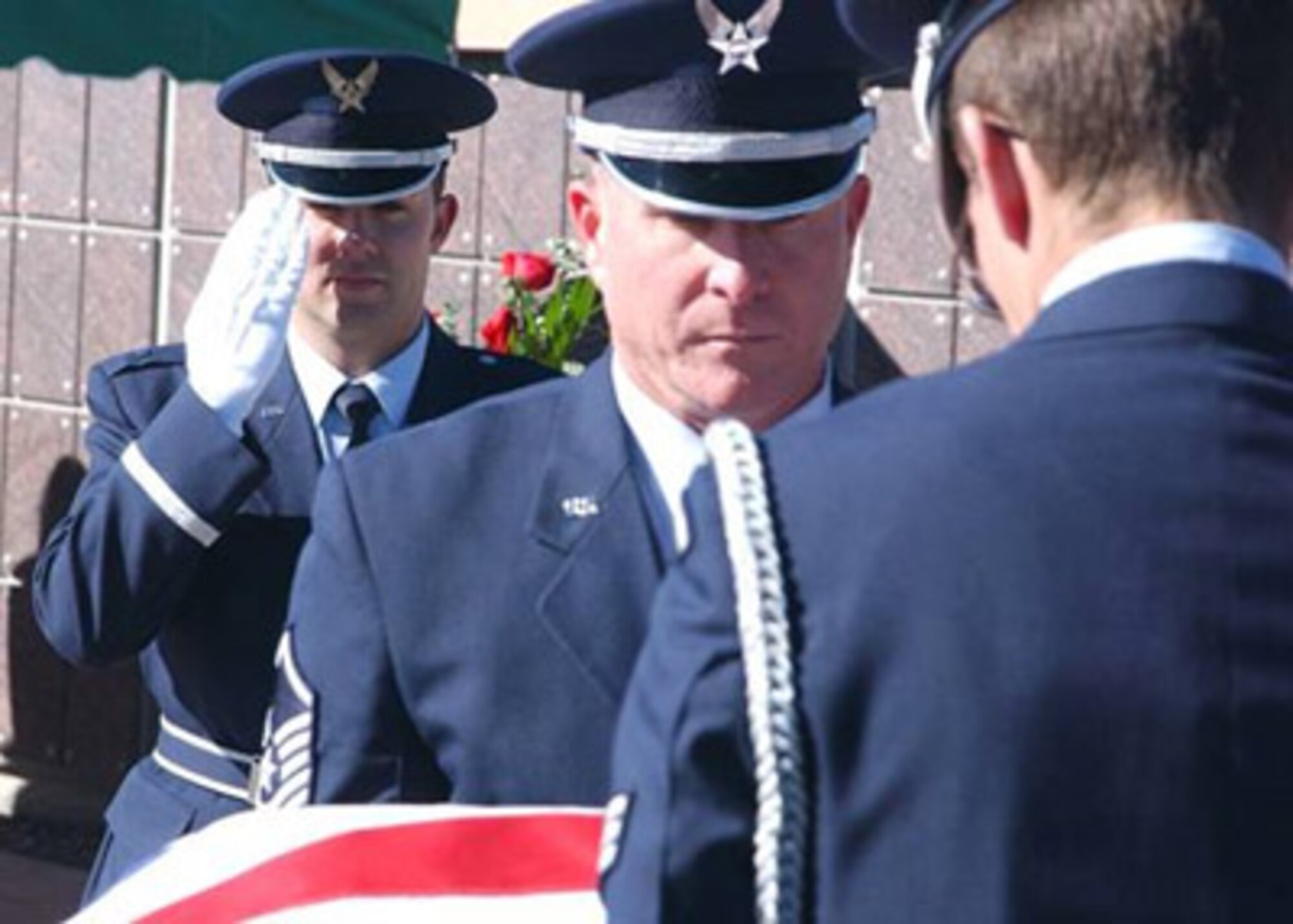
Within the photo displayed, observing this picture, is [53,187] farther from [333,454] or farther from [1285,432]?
[1285,432]

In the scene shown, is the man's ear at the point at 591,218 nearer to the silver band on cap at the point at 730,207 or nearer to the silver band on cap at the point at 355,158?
the silver band on cap at the point at 730,207

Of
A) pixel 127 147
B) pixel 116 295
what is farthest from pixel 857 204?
pixel 116 295

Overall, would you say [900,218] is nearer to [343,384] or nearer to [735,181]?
[343,384]

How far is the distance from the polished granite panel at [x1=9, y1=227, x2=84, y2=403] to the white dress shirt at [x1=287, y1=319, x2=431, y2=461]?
152 inches

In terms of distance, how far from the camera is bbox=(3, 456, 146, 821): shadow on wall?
8.14 metres

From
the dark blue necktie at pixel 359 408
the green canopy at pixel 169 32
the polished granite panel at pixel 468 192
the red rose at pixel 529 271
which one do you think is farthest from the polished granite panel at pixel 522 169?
the dark blue necktie at pixel 359 408

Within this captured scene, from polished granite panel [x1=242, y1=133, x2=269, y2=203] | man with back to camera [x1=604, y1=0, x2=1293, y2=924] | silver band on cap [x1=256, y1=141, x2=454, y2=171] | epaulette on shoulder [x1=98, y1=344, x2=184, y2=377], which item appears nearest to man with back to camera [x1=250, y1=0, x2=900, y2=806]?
man with back to camera [x1=604, y1=0, x2=1293, y2=924]

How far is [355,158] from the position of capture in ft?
15.2

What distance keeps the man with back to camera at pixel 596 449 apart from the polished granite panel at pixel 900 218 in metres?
3.16

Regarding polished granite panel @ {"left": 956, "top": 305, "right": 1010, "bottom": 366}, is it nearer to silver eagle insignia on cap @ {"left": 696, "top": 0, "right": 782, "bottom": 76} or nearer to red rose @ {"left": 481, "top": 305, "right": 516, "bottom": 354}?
red rose @ {"left": 481, "top": 305, "right": 516, "bottom": 354}

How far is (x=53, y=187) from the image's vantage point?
Answer: 8211 mm

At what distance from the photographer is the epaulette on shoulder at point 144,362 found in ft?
15.3

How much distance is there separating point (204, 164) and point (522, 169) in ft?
3.13

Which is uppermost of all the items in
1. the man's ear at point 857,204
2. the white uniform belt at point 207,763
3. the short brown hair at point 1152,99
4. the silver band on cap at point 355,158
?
the short brown hair at point 1152,99
